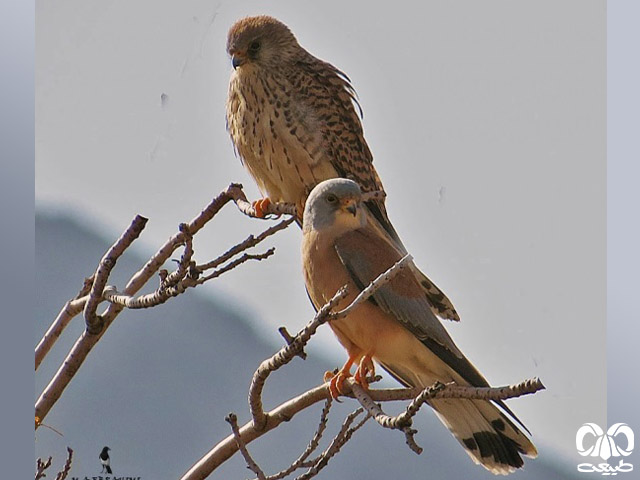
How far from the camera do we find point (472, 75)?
2.52 meters

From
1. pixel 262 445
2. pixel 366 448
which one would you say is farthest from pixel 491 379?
pixel 262 445

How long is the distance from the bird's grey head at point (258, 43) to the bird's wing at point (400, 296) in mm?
595

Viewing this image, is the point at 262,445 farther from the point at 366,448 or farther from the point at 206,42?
the point at 206,42

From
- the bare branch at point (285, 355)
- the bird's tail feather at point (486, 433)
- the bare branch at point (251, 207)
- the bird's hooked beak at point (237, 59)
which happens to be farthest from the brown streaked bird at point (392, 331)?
the bird's hooked beak at point (237, 59)

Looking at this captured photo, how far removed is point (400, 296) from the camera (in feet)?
7.02

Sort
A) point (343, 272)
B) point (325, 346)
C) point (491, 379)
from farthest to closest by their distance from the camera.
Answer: point (325, 346) → point (491, 379) → point (343, 272)

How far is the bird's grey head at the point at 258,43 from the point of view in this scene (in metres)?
2.49

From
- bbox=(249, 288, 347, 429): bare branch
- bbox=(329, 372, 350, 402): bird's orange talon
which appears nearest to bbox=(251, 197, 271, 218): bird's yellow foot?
bbox=(329, 372, 350, 402): bird's orange talon

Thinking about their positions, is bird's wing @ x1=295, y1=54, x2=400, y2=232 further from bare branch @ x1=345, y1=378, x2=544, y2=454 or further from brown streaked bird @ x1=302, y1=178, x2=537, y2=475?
bare branch @ x1=345, y1=378, x2=544, y2=454

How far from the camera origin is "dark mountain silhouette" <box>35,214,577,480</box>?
2.59 m

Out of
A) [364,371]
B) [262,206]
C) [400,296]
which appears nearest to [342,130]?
[262,206]

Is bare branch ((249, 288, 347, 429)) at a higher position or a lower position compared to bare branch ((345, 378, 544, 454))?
higher

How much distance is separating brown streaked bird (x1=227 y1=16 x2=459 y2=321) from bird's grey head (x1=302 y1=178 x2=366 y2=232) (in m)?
0.20

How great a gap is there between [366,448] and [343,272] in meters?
0.71
